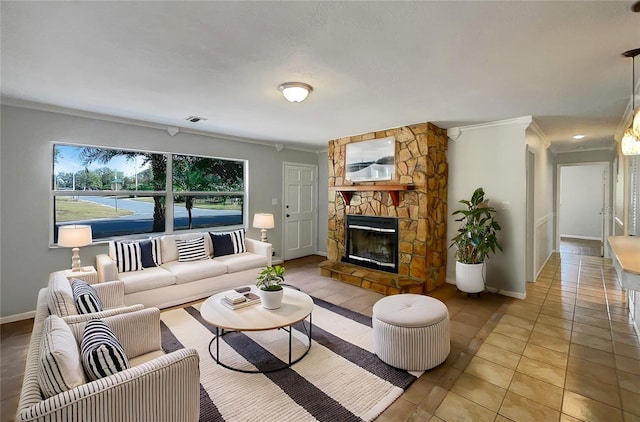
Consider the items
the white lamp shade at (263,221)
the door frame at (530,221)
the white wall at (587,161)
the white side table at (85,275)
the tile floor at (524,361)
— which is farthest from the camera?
the white wall at (587,161)

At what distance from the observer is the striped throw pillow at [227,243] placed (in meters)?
4.45

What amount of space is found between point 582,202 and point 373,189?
24.9 ft

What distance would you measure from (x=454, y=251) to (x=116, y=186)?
5032 mm

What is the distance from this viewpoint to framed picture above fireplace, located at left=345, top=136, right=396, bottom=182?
454 centimetres

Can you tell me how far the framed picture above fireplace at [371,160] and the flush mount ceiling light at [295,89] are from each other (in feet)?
7.12

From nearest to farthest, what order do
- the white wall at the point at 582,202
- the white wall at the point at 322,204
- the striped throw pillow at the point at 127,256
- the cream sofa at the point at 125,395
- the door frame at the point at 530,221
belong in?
the cream sofa at the point at 125,395
the striped throw pillow at the point at 127,256
the door frame at the point at 530,221
the white wall at the point at 322,204
the white wall at the point at 582,202

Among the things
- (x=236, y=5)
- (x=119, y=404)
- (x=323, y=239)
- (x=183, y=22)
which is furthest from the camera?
(x=323, y=239)

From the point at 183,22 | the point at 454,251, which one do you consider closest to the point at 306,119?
the point at 183,22

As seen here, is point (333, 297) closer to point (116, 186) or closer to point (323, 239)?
point (323, 239)

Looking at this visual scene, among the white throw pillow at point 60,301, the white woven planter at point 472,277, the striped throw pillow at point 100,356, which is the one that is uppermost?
the white throw pillow at point 60,301

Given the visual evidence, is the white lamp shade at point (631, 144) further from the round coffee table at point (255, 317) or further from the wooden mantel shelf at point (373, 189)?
the round coffee table at point (255, 317)

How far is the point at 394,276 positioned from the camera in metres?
4.38

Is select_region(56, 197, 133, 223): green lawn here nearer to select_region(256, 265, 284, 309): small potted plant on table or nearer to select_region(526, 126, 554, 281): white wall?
select_region(256, 265, 284, 309): small potted plant on table

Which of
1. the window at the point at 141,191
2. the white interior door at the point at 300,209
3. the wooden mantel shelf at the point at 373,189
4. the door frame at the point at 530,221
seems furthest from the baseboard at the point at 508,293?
the window at the point at 141,191
